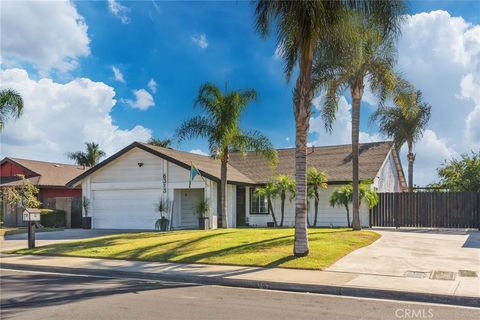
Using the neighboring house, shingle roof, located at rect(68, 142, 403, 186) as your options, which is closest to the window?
shingle roof, located at rect(68, 142, 403, 186)

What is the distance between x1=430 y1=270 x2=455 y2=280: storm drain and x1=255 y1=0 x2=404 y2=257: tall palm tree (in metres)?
3.36

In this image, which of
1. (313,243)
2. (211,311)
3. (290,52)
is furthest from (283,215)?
(211,311)

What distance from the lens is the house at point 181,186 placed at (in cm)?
2527

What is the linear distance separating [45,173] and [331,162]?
20.7 meters

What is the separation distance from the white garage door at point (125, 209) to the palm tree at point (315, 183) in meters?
7.97

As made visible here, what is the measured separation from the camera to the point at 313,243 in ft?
49.4

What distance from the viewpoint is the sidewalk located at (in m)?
9.02

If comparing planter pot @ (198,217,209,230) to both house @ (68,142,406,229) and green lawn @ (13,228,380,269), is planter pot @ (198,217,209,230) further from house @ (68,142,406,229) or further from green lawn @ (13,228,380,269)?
green lawn @ (13,228,380,269)

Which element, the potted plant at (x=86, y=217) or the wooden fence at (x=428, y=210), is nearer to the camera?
the wooden fence at (x=428, y=210)

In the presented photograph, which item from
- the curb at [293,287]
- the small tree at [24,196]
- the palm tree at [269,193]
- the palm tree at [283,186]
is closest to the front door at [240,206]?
the palm tree at [269,193]

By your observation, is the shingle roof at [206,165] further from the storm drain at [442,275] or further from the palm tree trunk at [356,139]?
the storm drain at [442,275]

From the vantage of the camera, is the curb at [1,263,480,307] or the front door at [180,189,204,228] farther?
the front door at [180,189,204,228]

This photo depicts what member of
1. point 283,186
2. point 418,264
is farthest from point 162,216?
point 418,264

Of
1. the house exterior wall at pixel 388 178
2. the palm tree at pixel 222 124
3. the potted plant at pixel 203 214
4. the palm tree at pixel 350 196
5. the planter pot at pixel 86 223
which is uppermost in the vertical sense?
the palm tree at pixel 222 124
